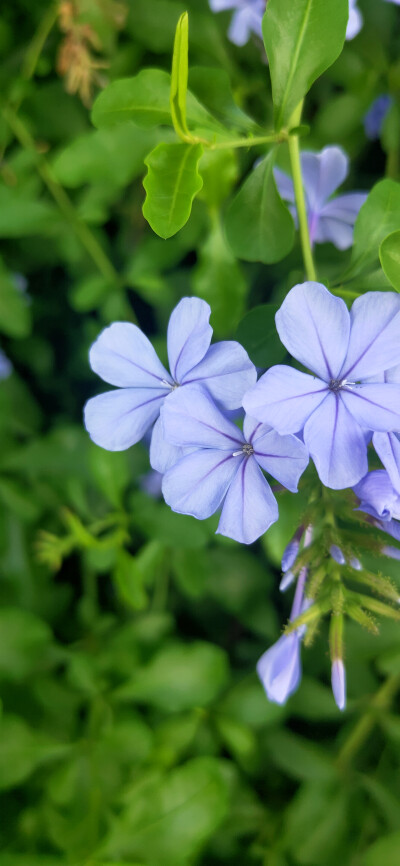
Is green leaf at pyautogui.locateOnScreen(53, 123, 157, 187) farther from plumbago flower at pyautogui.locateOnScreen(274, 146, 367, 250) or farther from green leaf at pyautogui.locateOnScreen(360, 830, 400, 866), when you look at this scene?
green leaf at pyautogui.locateOnScreen(360, 830, 400, 866)

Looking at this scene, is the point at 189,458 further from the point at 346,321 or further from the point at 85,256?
the point at 85,256

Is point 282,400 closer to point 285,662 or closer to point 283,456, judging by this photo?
point 283,456

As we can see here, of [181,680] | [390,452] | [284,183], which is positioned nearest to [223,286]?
[284,183]

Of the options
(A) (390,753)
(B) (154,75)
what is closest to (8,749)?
(A) (390,753)

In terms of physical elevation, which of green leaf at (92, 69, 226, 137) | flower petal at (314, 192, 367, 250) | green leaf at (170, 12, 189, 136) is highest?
flower petal at (314, 192, 367, 250)

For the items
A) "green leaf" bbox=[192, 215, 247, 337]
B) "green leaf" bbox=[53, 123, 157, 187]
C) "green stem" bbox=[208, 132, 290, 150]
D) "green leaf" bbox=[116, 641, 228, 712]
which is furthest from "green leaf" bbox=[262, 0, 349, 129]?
"green leaf" bbox=[116, 641, 228, 712]
